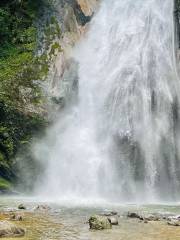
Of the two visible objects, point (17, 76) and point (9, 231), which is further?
point (17, 76)

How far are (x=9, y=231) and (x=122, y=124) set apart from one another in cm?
2003

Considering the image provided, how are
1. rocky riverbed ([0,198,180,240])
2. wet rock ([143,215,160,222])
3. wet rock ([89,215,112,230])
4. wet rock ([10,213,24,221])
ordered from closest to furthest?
rocky riverbed ([0,198,180,240]), wet rock ([89,215,112,230]), wet rock ([10,213,24,221]), wet rock ([143,215,160,222])

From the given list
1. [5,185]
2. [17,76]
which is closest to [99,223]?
[5,185]

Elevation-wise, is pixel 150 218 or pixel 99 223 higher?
pixel 150 218

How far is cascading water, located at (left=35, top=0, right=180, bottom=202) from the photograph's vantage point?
2830 centimetres

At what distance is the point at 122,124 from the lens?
31156 mm

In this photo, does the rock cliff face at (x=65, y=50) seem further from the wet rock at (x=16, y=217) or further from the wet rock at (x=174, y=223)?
the wet rock at (x=174, y=223)

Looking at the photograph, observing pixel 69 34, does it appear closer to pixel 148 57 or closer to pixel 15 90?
pixel 148 57

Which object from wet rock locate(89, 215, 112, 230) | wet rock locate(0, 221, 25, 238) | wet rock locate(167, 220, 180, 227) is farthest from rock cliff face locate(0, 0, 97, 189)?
wet rock locate(0, 221, 25, 238)

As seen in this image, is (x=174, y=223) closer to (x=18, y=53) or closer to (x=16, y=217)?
(x=16, y=217)

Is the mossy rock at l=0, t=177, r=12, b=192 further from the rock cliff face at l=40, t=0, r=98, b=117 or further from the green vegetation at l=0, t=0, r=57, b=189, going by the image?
the rock cliff face at l=40, t=0, r=98, b=117

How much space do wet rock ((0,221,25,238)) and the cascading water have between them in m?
14.9

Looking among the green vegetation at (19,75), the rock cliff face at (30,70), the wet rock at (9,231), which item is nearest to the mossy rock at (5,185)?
the green vegetation at (19,75)

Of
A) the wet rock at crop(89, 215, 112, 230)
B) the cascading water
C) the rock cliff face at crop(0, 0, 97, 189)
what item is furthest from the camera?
the rock cliff face at crop(0, 0, 97, 189)
